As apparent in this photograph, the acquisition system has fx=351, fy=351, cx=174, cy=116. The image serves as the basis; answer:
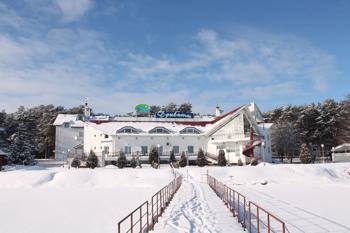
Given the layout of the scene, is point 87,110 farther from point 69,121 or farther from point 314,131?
point 314,131

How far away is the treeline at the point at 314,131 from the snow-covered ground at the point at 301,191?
20.1 m

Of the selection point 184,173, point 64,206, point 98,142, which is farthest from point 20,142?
point 64,206

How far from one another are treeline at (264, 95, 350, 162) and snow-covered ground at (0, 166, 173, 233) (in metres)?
31.5

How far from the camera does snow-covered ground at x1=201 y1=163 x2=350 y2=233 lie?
1276cm

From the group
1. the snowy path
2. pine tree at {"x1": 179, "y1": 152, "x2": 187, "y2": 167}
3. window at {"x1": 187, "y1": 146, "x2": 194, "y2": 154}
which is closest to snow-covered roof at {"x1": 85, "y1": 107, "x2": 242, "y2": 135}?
window at {"x1": 187, "y1": 146, "x2": 194, "y2": 154}

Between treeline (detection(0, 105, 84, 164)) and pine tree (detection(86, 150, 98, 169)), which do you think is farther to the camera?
treeline (detection(0, 105, 84, 164))

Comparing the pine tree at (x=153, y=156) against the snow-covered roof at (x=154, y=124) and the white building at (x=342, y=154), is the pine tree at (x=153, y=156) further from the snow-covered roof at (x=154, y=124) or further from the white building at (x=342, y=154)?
the white building at (x=342, y=154)

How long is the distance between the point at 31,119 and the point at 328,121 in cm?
5876

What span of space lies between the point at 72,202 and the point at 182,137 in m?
30.8

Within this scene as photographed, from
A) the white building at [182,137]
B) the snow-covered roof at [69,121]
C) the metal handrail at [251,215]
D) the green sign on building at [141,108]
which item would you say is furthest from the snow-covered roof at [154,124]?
the metal handrail at [251,215]

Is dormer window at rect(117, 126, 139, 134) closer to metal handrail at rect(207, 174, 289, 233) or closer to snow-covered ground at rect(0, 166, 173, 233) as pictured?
snow-covered ground at rect(0, 166, 173, 233)

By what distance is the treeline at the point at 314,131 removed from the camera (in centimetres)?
5884

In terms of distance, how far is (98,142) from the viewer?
50094mm

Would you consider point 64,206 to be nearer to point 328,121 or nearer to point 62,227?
point 62,227
